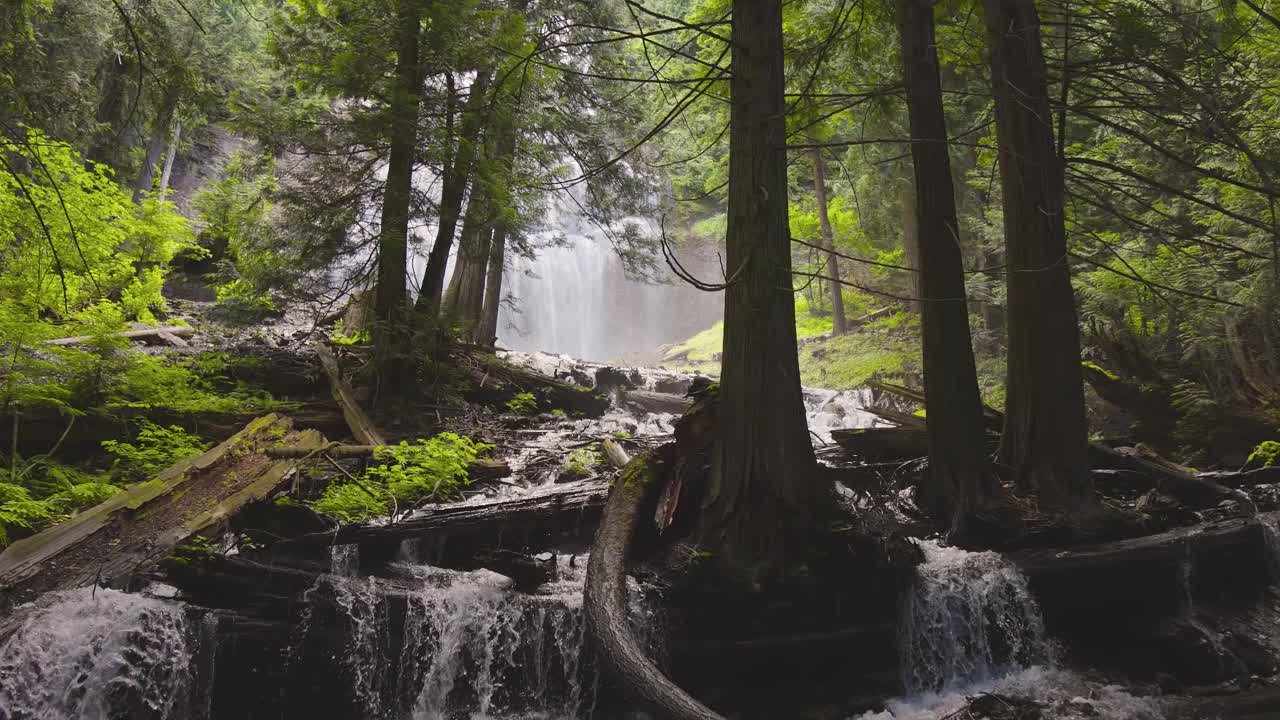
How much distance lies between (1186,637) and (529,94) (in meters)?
10.5

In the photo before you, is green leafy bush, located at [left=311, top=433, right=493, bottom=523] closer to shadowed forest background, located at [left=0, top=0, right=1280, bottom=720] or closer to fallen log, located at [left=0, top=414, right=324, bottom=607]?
shadowed forest background, located at [left=0, top=0, right=1280, bottom=720]

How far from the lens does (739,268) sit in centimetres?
470

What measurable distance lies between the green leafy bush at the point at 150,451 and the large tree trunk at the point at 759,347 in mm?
5376

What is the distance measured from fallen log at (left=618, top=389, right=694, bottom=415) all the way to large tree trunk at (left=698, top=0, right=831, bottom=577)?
847 cm

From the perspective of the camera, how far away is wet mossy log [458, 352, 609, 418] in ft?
34.7

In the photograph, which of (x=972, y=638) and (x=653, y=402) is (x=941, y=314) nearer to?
(x=972, y=638)

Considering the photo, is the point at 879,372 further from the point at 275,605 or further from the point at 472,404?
the point at 275,605

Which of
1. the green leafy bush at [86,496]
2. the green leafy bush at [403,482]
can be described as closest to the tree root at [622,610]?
the green leafy bush at [403,482]

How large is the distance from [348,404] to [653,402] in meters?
6.84

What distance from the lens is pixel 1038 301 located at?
5879 millimetres

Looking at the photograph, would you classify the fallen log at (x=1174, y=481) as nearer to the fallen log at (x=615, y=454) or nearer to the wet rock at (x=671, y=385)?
the fallen log at (x=615, y=454)

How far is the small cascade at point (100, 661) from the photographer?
13.9 feet

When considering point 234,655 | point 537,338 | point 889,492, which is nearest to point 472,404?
point 234,655

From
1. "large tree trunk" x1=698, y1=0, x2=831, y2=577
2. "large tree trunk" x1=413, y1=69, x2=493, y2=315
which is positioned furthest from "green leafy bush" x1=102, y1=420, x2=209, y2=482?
"large tree trunk" x1=698, y1=0, x2=831, y2=577
